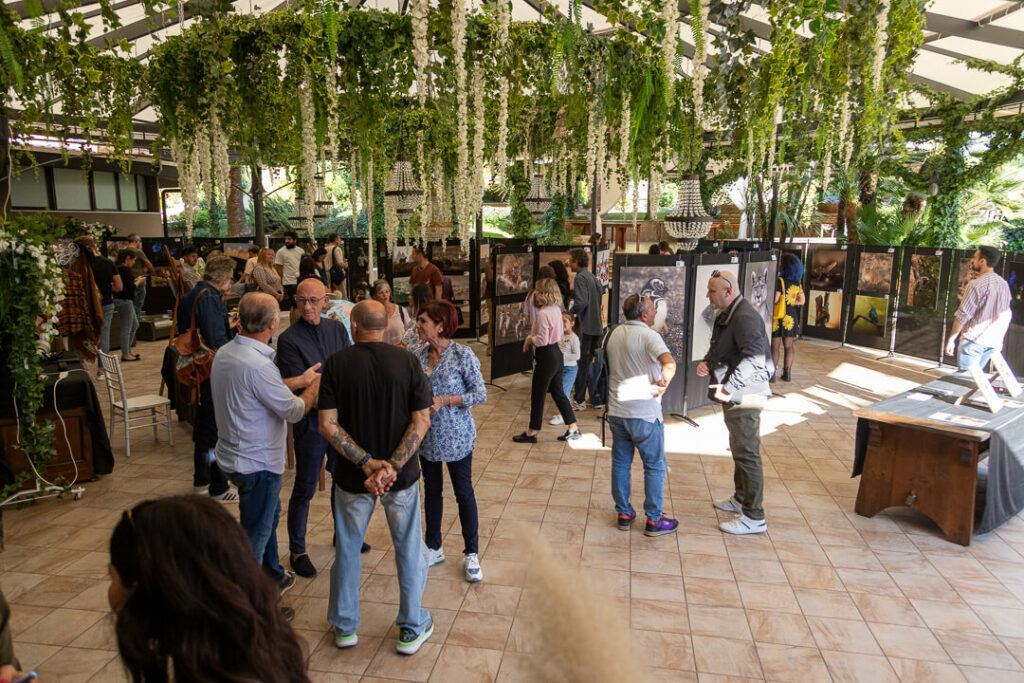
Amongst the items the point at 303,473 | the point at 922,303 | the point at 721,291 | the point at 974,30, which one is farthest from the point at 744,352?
the point at 922,303

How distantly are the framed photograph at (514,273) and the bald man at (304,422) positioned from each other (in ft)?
14.9

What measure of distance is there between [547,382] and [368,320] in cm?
339

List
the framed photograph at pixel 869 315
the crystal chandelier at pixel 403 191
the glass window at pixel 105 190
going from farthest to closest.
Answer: the glass window at pixel 105 190 < the framed photograph at pixel 869 315 < the crystal chandelier at pixel 403 191

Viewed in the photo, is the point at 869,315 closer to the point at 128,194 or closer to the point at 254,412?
the point at 254,412

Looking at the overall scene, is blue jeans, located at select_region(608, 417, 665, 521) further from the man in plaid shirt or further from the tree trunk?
the tree trunk

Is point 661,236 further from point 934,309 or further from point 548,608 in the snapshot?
point 548,608

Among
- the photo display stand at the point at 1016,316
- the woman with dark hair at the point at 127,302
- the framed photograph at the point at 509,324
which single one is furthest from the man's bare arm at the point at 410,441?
the photo display stand at the point at 1016,316

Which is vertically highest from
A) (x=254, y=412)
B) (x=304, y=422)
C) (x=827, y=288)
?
(x=254, y=412)

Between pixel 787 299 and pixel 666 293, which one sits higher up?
pixel 666 293

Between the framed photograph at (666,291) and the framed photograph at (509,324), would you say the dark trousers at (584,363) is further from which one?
the framed photograph at (509,324)

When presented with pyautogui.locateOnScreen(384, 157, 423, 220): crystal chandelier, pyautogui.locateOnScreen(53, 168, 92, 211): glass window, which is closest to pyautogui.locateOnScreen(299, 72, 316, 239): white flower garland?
pyautogui.locateOnScreen(384, 157, 423, 220): crystal chandelier

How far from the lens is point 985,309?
21.8 feet

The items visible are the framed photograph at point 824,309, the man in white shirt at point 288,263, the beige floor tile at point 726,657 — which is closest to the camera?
the beige floor tile at point 726,657

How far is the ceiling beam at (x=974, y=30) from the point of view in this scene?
7566mm
